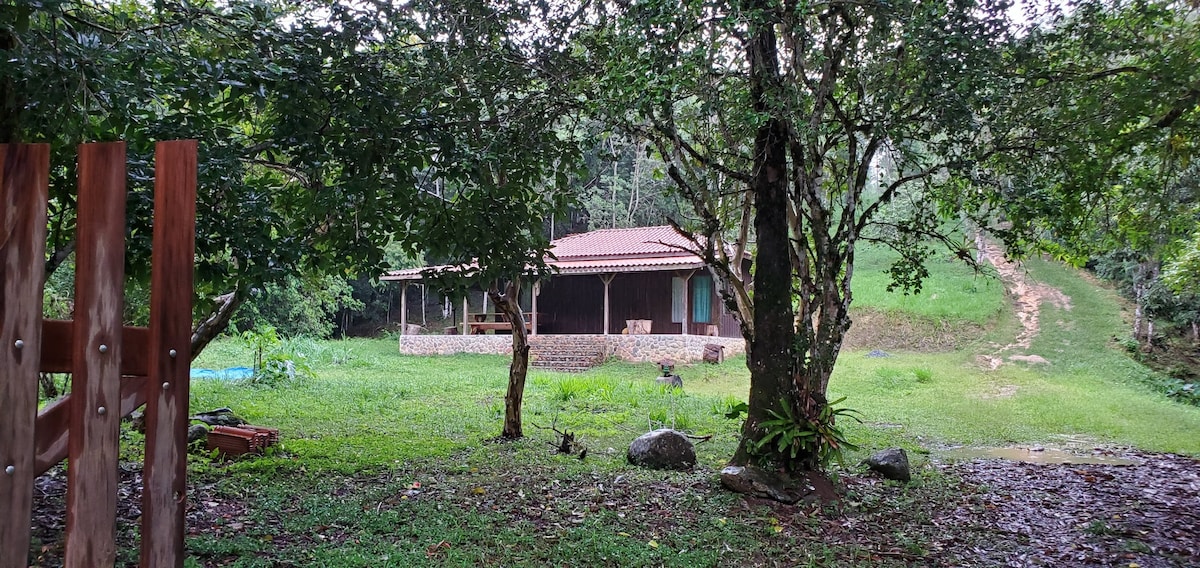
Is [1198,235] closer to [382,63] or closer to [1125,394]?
[1125,394]

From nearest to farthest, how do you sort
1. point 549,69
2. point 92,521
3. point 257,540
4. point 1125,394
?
point 92,521 < point 257,540 < point 549,69 < point 1125,394

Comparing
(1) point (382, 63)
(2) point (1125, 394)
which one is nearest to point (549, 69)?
(1) point (382, 63)

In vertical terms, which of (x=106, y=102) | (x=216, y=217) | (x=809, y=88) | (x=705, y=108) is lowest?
(x=216, y=217)

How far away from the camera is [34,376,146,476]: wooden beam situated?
5.73 ft

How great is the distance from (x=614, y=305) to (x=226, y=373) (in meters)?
12.3

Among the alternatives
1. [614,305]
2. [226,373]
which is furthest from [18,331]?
[614,305]

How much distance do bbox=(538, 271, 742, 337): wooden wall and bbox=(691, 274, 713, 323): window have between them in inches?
6.1

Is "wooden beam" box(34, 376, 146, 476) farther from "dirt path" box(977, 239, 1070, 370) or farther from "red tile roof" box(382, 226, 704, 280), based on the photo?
"dirt path" box(977, 239, 1070, 370)

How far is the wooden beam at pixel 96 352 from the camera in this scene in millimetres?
1705

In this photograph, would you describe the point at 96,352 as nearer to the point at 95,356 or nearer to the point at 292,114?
the point at 95,356

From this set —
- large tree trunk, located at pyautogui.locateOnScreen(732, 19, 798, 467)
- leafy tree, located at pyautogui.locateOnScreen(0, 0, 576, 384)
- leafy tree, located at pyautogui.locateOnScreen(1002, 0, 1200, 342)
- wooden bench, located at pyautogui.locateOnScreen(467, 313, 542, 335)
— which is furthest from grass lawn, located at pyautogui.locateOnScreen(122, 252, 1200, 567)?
wooden bench, located at pyautogui.locateOnScreen(467, 313, 542, 335)

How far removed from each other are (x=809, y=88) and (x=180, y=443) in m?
7.43

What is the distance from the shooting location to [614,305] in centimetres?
2483

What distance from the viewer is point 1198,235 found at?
1295 centimetres
